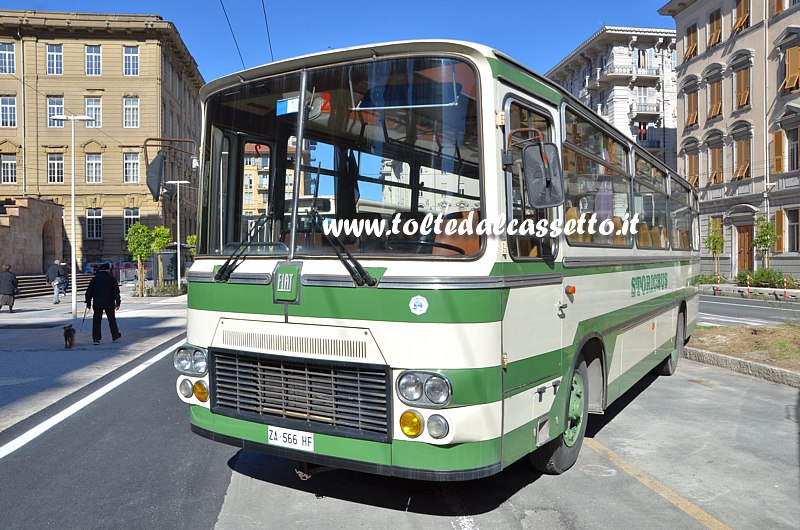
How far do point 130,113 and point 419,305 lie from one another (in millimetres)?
58110

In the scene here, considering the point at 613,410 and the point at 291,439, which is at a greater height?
the point at 291,439

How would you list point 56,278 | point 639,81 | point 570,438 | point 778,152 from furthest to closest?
point 639,81, point 778,152, point 56,278, point 570,438

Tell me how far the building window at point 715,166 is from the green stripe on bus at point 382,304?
4294 centimetres

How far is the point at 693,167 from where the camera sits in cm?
4572

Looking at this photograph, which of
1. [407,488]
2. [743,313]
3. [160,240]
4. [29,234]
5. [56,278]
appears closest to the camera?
[407,488]

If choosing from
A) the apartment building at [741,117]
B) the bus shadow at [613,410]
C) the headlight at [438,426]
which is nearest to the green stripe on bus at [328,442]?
the headlight at [438,426]

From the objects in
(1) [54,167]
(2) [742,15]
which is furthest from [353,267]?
(1) [54,167]

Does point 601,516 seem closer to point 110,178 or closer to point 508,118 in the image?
point 508,118

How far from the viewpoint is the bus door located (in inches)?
175

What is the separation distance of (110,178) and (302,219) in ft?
187

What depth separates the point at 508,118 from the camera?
450 cm

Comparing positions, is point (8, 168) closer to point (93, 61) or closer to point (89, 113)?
point (89, 113)

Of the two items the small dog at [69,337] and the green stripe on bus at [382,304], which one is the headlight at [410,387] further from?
the small dog at [69,337]

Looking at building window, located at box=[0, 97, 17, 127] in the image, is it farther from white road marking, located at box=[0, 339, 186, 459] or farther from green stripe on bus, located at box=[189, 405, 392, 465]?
green stripe on bus, located at box=[189, 405, 392, 465]
